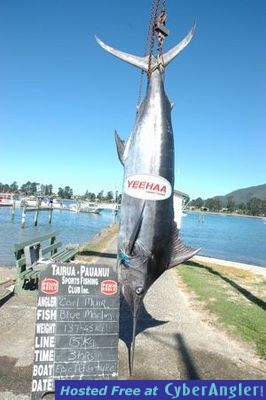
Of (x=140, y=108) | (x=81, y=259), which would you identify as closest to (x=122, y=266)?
(x=140, y=108)

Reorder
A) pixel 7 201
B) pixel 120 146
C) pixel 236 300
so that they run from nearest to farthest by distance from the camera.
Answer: pixel 120 146
pixel 236 300
pixel 7 201

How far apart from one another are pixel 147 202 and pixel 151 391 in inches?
74.5

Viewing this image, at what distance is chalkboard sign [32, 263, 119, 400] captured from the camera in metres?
4.71

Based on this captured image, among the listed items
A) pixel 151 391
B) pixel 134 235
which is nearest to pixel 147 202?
pixel 134 235

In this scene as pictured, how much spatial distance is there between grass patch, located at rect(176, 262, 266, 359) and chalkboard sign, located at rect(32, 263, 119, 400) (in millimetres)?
2833

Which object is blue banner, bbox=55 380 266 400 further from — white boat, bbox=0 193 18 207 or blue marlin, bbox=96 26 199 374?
white boat, bbox=0 193 18 207

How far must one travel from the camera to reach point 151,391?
4.43m

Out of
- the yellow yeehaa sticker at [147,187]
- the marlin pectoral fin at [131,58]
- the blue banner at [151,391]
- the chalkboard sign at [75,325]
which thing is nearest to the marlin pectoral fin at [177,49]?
the marlin pectoral fin at [131,58]

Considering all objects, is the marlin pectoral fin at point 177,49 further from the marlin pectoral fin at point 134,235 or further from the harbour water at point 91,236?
the harbour water at point 91,236

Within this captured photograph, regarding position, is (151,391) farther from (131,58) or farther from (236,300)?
(236,300)

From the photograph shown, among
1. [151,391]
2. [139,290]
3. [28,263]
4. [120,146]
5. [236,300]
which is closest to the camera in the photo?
[151,391]

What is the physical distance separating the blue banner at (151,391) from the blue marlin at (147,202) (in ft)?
2.39

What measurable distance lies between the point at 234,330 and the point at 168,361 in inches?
82.7

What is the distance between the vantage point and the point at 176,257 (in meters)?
5.15
